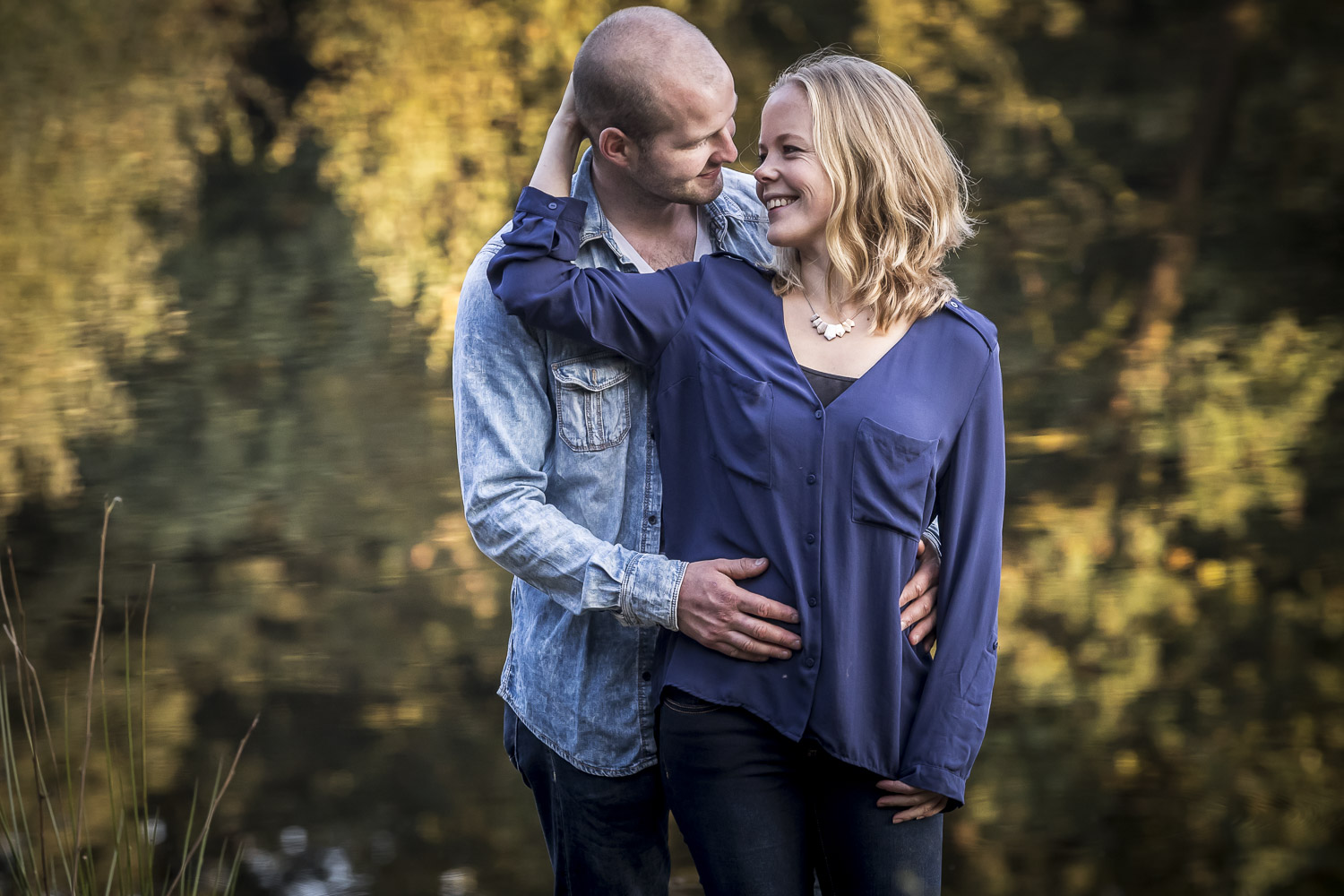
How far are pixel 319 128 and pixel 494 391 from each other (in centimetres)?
190

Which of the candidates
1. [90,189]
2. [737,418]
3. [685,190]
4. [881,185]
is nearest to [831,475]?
[737,418]

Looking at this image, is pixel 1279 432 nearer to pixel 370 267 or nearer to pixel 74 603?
pixel 370 267

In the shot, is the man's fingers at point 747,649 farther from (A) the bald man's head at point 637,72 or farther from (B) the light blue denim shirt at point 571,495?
(A) the bald man's head at point 637,72

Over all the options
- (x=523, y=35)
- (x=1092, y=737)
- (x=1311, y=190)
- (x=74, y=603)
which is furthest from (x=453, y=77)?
(x=1092, y=737)

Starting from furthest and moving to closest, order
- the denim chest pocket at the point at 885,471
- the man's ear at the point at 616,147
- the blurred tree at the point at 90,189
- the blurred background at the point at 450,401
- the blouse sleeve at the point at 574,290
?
the blurred tree at the point at 90,189, the blurred background at the point at 450,401, the man's ear at the point at 616,147, the blouse sleeve at the point at 574,290, the denim chest pocket at the point at 885,471

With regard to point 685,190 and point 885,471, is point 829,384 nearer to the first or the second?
point 885,471

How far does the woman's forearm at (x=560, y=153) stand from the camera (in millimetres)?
1510

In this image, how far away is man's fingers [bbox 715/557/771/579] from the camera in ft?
4.48

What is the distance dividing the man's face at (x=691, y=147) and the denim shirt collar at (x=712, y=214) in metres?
0.06

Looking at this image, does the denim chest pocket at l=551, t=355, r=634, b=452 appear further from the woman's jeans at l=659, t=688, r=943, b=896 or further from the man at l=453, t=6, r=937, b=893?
the woman's jeans at l=659, t=688, r=943, b=896

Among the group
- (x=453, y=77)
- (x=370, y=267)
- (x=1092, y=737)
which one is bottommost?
(x=1092, y=737)

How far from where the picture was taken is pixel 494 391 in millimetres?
1535

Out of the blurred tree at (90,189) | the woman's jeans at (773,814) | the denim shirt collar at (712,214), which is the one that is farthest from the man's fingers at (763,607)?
the blurred tree at (90,189)

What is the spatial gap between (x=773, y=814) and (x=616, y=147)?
0.86 m
